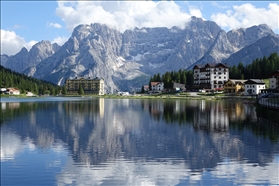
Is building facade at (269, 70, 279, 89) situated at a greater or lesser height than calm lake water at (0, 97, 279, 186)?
greater

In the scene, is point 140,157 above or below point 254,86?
below

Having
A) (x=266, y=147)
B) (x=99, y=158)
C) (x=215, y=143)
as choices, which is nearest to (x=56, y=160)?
(x=99, y=158)

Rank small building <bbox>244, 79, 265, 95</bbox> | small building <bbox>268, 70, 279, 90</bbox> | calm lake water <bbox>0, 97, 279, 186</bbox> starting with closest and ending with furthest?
calm lake water <bbox>0, 97, 279, 186</bbox>, small building <bbox>268, 70, 279, 90</bbox>, small building <bbox>244, 79, 265, 95</bbox>

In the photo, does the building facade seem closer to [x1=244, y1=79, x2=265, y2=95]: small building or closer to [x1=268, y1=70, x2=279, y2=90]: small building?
[x1=268, y1=70, x2=279, y2=90]: small building

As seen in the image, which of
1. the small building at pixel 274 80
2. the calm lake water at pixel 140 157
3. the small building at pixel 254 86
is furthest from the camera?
the small building at pixel 254 86

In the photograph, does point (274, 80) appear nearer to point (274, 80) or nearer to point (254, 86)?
point (274, 80)

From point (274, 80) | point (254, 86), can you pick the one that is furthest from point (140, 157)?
point (254, 86)

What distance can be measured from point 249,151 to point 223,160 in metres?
5.87

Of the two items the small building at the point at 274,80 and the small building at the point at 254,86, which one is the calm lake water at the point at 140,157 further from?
the small building at the point at 254,86

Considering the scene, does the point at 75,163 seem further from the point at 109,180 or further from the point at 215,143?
the point at 215,143

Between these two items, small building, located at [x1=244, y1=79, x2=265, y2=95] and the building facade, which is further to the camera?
small building, located at [x1=244, y1=79, x2=265, y2=95]

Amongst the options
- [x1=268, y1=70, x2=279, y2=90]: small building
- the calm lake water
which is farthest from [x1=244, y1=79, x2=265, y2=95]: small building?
the calm lake water

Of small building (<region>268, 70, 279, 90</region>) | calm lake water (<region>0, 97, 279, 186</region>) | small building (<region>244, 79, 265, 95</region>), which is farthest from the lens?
small building (<region>244, 79, 265, 95</region>)

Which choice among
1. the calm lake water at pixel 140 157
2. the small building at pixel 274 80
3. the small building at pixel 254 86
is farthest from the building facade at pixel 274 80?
the calm lake water at pixel 140 157
